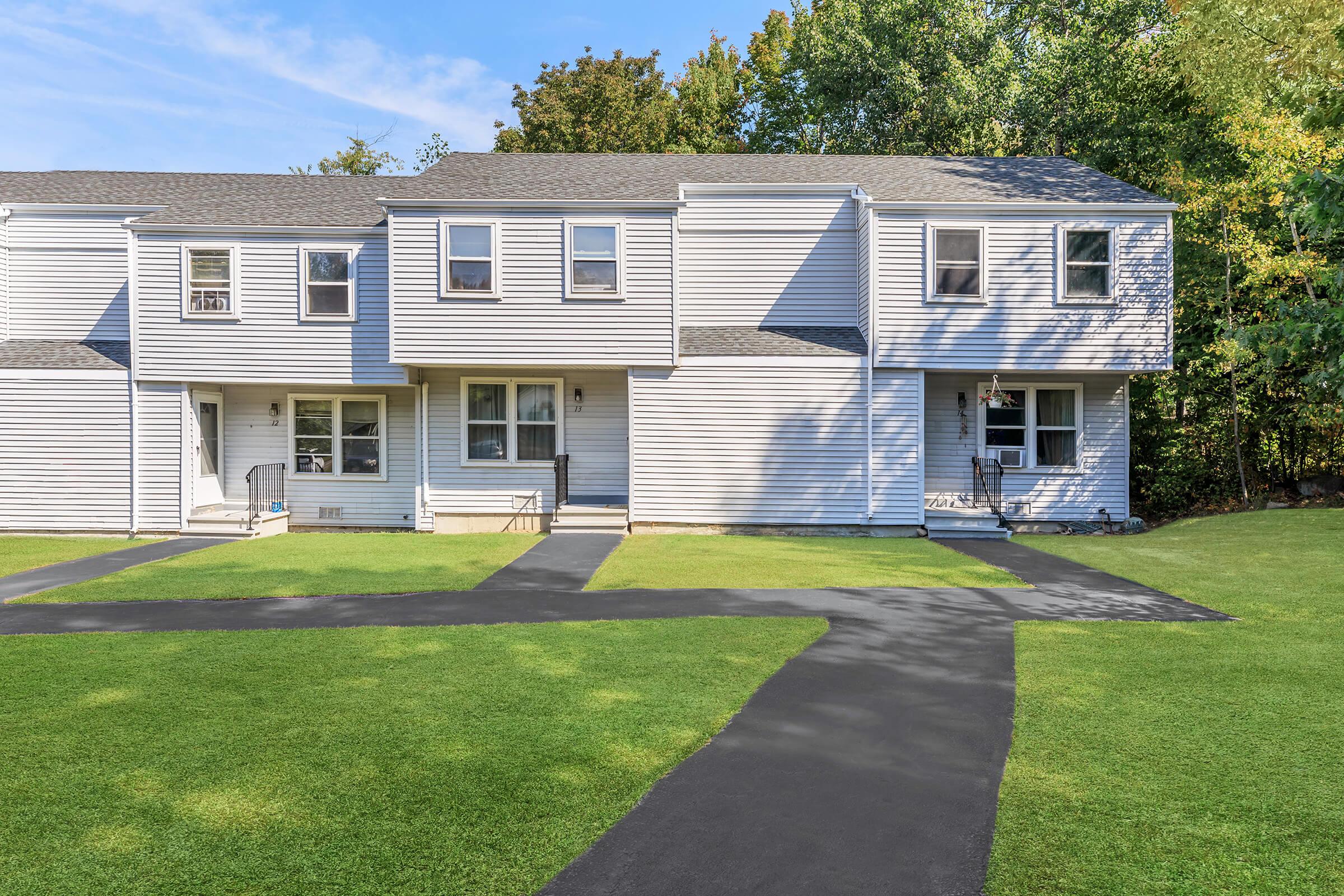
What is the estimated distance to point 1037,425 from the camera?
51.6 feet

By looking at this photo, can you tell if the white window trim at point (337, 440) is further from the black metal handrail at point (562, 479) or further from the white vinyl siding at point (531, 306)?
the black metal handrail at point (562, 479)

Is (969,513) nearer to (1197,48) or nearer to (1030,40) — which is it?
(1197,48)

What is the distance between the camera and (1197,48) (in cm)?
1955

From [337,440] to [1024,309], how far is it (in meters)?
13.3

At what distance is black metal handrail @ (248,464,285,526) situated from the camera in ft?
50.5

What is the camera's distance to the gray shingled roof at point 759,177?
14.5 meters

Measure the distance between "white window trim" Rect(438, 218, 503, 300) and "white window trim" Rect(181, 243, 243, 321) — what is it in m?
3.93

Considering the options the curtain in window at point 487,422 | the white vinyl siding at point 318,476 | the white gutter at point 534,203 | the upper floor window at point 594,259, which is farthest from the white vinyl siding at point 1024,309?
the white vinyl siding at point 318,476

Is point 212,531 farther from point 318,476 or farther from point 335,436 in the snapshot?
point 335,436

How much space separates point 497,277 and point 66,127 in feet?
66.4

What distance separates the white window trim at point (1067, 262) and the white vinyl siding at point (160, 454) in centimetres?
1611

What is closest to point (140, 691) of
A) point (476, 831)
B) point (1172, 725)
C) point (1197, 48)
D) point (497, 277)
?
point (476, 831)

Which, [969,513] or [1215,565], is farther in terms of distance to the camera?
[969,513]

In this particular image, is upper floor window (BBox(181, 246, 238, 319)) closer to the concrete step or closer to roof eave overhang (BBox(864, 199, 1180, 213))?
the concrete step
